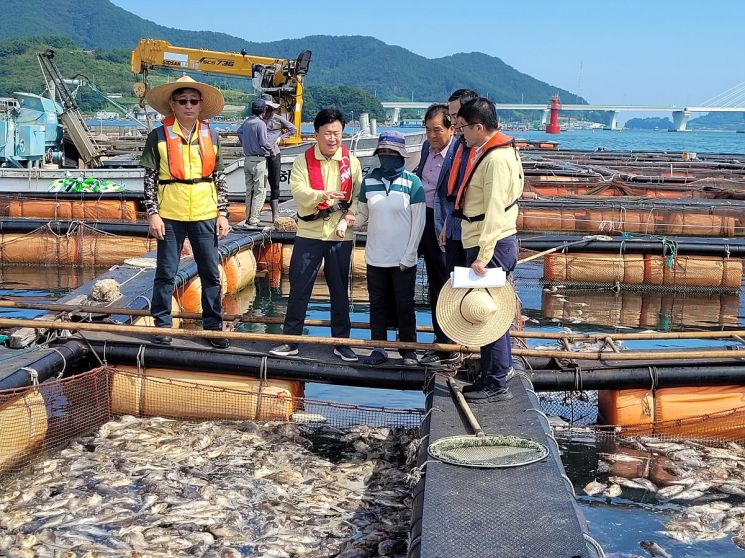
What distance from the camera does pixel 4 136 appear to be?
23.9m

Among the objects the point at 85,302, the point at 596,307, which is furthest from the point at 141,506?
the point at 596,307

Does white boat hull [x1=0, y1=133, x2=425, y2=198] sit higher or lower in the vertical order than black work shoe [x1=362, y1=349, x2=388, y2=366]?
higher

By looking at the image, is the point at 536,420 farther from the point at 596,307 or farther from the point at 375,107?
the point at 375,107

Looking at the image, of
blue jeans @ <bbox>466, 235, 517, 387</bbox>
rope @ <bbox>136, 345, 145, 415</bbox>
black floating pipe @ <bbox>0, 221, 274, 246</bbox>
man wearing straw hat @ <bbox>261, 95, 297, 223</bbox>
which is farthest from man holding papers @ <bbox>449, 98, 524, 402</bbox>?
black floating pipe @ <bbox>0, 221, 274, 246</bbox>

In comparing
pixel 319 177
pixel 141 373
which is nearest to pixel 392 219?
pixel 319 177

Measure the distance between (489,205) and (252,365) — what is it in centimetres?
280

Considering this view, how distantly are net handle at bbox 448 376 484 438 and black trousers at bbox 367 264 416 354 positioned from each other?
0.75 m

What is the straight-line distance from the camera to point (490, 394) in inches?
259

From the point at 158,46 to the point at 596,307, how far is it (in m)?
14.5

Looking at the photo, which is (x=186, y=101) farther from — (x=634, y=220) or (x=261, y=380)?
(x=634, y=220)

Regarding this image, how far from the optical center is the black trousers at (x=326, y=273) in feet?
24.6

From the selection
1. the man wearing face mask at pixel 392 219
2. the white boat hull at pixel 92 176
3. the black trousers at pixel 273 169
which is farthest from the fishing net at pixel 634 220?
the man wearing face mask at pixel 392 219

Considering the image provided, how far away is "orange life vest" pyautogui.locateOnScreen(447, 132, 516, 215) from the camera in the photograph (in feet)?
20.2

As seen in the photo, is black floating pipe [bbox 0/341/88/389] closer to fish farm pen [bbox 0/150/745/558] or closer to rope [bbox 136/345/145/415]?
fish farm pen [bbox 0/150/745/558]
